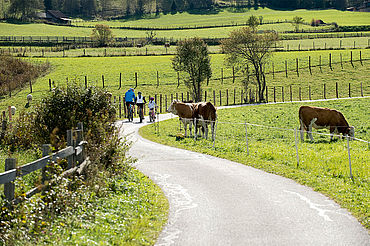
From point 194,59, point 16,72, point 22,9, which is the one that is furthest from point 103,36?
point 22,9

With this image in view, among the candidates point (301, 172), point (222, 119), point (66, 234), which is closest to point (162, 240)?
point (66, 234)

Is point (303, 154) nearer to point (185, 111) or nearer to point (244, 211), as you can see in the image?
point (244, 211)

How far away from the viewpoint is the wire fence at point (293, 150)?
16.5 metres

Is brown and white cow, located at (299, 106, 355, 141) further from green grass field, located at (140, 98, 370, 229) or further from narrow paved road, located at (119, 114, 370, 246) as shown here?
narrow paved road, located at (119, 114, 370, 246)

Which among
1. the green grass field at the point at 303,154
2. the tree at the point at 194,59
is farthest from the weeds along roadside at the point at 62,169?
the tree at the point at 194,59

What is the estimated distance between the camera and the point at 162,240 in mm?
9703

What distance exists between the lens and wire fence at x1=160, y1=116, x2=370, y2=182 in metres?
16.5

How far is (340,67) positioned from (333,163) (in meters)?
69.3

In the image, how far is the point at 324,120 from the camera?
87.2 feet

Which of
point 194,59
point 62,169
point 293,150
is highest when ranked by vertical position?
point 194,59

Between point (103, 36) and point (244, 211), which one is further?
point (103, 36)

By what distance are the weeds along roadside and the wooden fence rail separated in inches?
6.5

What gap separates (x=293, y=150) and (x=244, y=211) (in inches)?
399

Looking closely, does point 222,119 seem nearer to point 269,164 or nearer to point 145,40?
point 269,164
